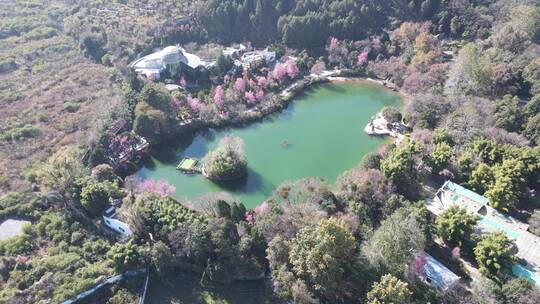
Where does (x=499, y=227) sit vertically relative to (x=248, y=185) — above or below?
above

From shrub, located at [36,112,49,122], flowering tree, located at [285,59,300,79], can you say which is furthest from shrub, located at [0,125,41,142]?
flowering tree, located at [285,59,300,79]

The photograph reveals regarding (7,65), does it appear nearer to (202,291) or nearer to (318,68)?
(318,68)

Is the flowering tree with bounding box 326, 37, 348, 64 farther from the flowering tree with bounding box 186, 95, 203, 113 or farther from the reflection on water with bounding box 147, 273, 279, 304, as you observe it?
the reflection on water with bounding box 147, 273, 279, 304

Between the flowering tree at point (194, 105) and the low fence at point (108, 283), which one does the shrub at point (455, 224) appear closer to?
the low fence at point (108, 283)

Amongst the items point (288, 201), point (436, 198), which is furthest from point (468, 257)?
point (288, 201)

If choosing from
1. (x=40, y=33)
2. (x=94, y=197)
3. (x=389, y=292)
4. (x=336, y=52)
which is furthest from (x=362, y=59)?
(x=40, y=33)

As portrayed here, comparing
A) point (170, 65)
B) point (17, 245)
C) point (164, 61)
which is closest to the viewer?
point (17, 245)
